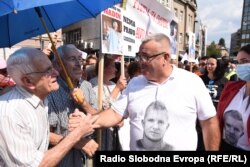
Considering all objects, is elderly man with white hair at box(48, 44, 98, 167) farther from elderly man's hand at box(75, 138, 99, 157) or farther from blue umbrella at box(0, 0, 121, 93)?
blue umbrella at box(0, 0, 121, 93)

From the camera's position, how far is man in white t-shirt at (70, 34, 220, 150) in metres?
2.65

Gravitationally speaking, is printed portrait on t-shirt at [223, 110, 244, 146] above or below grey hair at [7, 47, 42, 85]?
below

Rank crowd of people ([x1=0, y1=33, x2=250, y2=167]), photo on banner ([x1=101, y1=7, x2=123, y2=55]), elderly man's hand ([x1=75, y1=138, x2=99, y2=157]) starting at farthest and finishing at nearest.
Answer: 1. photo on banner ([x1=101, y1=7, x2=123, y2=55])
2. elderly man's hand ([x1=75, y1=138, x2=99, y2=157])
3. crowd of people ([x1=0, y1=33, x2=250, y2=167])

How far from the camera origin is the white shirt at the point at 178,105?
2.64 metres

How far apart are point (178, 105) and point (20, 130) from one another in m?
1.18

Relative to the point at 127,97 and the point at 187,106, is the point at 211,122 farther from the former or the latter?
the point at 127,97

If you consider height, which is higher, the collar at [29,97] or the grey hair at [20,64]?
the grey hair at [20,64]

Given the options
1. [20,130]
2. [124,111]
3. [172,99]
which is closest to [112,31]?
[124,111]

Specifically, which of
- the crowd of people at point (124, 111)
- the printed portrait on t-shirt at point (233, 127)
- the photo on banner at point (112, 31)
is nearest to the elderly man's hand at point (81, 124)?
the crowd of people at point (124, 111)

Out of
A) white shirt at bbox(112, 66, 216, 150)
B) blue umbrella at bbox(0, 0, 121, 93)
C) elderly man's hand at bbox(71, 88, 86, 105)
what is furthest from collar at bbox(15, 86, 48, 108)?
white shirt at bbox(112, 66, 216, 150)

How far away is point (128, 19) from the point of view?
402cm

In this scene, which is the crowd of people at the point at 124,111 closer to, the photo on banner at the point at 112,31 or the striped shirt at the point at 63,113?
the striped shirt at the point at 63,113

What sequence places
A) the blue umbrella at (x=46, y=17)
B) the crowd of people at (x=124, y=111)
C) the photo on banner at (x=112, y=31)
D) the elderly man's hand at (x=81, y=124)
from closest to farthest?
the crowd of people at (x=124, y=111) < the elderly man's hand at (x=81, y=124) < the blue umbrella at (x=46, y=17) < the photo on banner at (x=112, y=31)

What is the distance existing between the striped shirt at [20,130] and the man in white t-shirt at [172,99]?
2.15 feet
